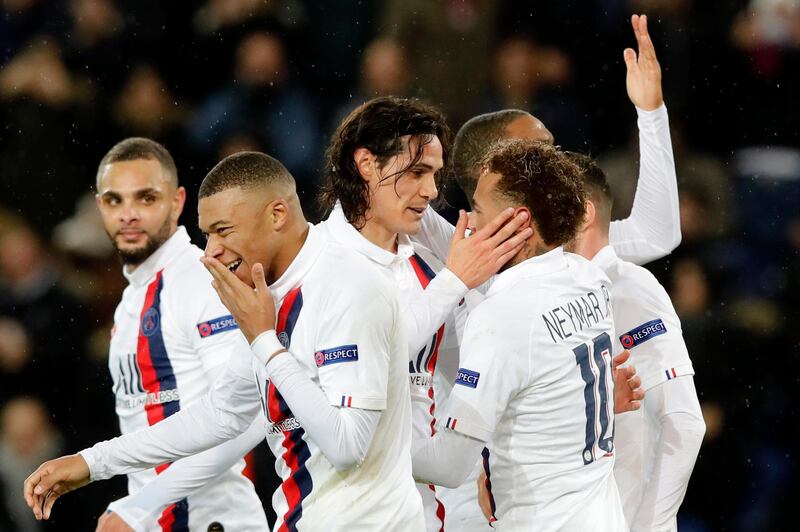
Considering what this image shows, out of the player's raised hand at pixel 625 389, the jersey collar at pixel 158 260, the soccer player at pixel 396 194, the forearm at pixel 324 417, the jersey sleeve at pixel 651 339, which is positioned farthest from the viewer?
the jersey collar at pixel 158 260

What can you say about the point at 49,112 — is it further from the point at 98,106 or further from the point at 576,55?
the point at 576,55

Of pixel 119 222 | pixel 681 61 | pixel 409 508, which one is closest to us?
pixel 409 508

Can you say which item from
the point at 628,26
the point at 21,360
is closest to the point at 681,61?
the point at 628,26

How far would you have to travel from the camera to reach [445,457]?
8.31 feet

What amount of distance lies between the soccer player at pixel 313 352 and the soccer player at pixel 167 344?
95cm

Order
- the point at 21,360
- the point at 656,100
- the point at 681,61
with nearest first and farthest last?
the point at 656,100 < the point at 21,360 < the point at 681,61

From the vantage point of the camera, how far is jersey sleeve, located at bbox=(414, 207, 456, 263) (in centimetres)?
350

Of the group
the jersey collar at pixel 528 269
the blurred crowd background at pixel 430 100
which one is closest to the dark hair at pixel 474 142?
the jersey collar at pixel 528 269

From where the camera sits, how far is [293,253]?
255cm

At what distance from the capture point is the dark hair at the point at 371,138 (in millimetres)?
3148

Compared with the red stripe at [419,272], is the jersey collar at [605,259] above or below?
below

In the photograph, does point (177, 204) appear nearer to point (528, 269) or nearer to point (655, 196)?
point (655, 196)

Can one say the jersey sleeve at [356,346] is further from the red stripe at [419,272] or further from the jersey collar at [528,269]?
the red stripe at [419,272]

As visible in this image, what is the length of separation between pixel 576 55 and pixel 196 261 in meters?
3.17
